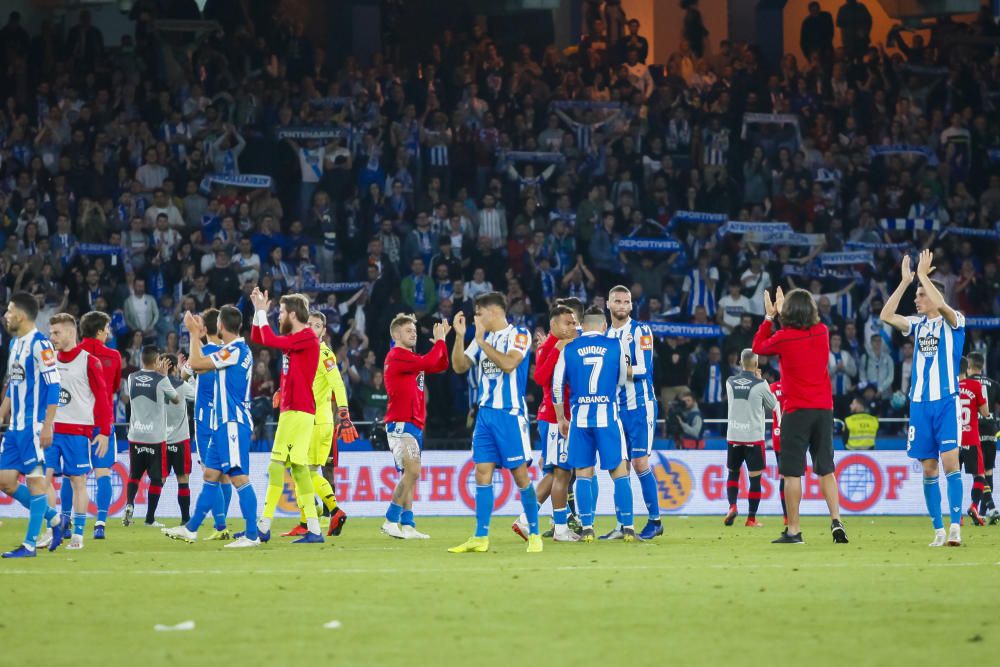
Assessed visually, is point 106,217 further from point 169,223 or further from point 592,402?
point 592,402

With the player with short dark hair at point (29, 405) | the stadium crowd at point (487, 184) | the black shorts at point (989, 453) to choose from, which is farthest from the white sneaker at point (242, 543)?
the black shorts at point (989, 453)

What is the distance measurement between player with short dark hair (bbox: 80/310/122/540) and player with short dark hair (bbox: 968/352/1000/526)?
10.5m

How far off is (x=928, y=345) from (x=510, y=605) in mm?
6370

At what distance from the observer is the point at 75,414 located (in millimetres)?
14828

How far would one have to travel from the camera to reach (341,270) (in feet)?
86.9

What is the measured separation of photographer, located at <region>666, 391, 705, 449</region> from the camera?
22.9 meters

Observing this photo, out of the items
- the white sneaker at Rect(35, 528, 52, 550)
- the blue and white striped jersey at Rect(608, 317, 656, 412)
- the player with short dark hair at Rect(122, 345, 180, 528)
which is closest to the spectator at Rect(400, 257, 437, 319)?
the player with short dark hair at Rect(122, 345, 180, 528)

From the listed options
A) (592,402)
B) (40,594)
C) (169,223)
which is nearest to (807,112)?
(169,223)

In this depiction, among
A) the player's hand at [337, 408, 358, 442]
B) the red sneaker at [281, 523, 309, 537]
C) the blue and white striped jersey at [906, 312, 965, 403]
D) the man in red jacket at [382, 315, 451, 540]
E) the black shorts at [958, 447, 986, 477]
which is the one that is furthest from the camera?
the black shorts at [958, 447, 986, 477]

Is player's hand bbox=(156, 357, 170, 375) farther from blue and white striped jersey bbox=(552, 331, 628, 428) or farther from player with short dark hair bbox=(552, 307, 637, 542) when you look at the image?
blue and white striped jersey bbox=(552, 331, 628, 428)

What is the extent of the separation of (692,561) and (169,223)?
1523cm

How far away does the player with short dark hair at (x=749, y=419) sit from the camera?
19578 mm

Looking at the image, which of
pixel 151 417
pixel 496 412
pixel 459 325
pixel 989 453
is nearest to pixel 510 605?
pixel 496 412

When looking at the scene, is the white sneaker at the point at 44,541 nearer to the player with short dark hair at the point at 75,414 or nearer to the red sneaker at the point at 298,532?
the player with short dark hair at the point at 75,414
